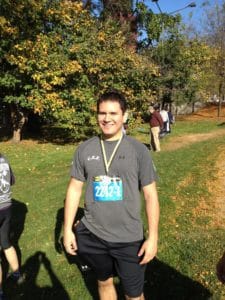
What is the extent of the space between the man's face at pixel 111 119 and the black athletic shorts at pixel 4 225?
188cm

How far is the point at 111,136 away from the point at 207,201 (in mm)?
5163

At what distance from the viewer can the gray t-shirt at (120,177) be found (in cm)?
307

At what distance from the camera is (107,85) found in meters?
18.6

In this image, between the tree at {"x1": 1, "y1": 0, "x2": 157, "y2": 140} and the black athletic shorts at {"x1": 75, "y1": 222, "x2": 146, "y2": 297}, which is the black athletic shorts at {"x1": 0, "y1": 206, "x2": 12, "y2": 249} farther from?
the tree at {"x1": 1, "y1": 0, "x2": 157, "y2": 140}

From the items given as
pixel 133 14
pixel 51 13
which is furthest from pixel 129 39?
pixel 51 13

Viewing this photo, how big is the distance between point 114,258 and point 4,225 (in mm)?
1766

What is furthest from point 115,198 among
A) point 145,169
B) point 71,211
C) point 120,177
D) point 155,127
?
point 155,127

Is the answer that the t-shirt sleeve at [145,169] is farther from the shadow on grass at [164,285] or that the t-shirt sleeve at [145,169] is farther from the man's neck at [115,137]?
the shadow on grass at [164,285]

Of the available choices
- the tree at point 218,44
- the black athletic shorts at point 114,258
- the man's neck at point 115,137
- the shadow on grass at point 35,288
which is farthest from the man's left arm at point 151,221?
the tree at point 218,44

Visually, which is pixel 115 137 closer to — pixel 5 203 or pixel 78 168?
pixel 78 168

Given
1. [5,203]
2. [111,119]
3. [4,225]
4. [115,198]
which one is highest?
[111,119]

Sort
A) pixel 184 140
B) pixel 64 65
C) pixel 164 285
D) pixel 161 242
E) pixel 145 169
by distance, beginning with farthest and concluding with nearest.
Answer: pixel 184 140 < pixel 64 65 < pixel 161 242 < pixel 164 285 < pixel 145 169

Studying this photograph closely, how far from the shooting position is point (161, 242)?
5.63 metres

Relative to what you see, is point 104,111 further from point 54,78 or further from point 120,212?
point 54,78
